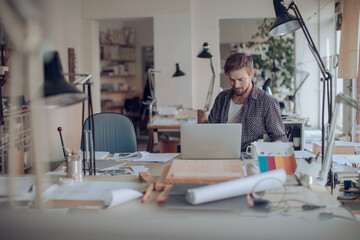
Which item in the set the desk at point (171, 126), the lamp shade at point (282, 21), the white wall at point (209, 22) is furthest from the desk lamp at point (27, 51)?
the white wall at point (209, 22)

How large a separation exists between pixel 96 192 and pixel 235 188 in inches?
24.2

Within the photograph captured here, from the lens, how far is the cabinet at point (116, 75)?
9.22 metres

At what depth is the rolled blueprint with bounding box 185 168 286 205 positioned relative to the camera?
150cm

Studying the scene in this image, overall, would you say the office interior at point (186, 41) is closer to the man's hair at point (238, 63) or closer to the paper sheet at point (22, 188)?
the man's hair at point (238, 63)

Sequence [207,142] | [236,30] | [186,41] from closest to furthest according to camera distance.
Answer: [207,142], [186,41], [236,30]

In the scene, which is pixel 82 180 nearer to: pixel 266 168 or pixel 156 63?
pixel 266 168

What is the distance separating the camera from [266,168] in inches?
76.7

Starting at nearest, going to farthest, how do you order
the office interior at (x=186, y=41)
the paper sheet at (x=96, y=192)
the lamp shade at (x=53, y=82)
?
the lamp shade at (x=53, y=82)
the paper sheet at (x=96, y=192)
the office interior at (x=186, y=41)

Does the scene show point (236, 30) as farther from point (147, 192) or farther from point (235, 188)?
point (235, 188)

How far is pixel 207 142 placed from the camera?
7.22 feet

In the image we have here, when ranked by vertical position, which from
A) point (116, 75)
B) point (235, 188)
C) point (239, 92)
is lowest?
point (235, 188)

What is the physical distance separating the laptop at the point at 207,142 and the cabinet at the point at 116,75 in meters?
7.04

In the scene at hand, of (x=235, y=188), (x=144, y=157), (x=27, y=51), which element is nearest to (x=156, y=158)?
(x=144, y=157)

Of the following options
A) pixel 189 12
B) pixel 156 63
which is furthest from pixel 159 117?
pixel 189 12
